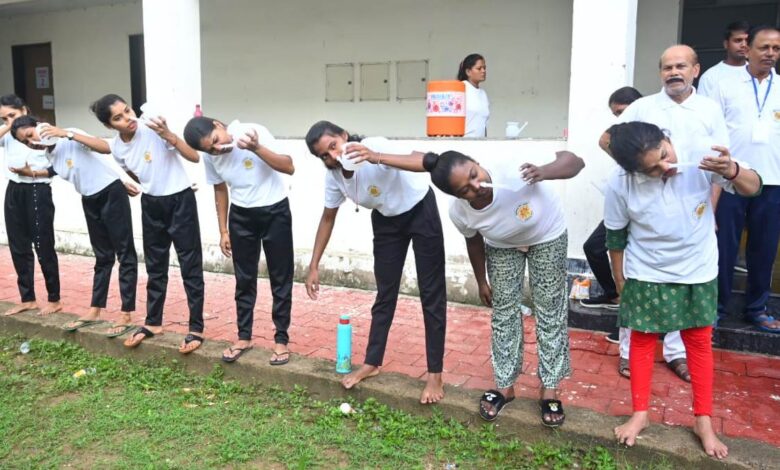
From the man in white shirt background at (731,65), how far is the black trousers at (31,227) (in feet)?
15.5

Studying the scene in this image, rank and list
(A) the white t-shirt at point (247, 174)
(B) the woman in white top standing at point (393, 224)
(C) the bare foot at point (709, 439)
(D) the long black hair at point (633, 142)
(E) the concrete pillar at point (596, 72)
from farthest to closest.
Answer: (E) the concrete pillar at point (596, 72), (A) the white t-shirt at point (247, 174), (B) the woman in white top standing at point (393, 224), (C) the bare foot at point (709, 439), (D) the long black hair at point (633, 142)

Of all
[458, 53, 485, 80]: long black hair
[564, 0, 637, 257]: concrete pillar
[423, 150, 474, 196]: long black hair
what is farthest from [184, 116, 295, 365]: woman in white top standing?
[458, 53, 485, 80]: long black hair

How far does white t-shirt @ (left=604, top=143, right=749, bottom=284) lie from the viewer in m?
2.66

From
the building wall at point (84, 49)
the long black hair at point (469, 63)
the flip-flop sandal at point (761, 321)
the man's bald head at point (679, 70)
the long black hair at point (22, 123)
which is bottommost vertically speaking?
the flip-flop sandal at point (761, 321)

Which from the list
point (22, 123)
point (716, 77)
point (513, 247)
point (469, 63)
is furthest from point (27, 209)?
point (716, 77)

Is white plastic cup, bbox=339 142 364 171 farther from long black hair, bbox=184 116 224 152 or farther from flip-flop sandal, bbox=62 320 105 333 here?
flip-flop sandal, bbox=62 320 105 333

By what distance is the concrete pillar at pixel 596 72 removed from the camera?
448 centimetres

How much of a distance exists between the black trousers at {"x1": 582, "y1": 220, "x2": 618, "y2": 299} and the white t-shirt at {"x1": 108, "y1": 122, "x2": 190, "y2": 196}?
276cm

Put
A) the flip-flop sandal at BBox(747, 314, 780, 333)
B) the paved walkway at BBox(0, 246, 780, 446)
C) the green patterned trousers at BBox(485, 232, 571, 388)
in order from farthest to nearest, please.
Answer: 1. the flip-flop sandal at BBox(747, 314, 780, 333)
2. the paved walkway at BBox(0, 246, 780, 446)
3. the green patterned trousers at BBox(485, 232, 571, 388)

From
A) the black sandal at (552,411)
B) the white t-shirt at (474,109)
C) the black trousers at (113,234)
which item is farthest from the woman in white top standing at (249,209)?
the white t-shirt at (474,109)

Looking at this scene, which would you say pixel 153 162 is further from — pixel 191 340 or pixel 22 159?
pixel 22 159

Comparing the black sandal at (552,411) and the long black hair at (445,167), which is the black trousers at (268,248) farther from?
the black sandal at (552,411)

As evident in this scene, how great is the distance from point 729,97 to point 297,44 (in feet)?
18.0

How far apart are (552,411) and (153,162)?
285 cm
